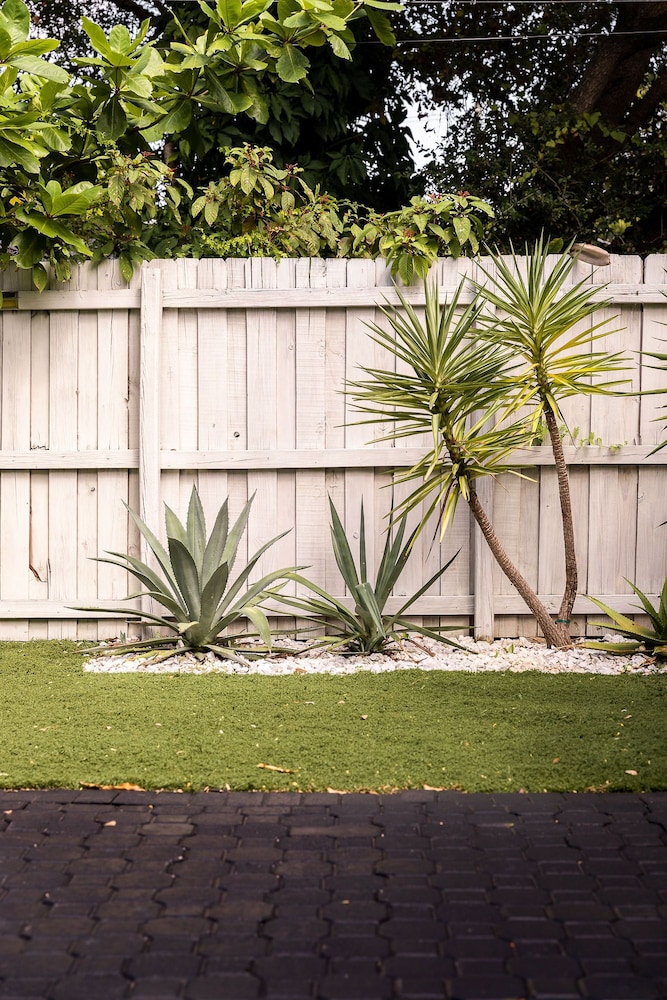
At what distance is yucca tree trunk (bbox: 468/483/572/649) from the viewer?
4348mm

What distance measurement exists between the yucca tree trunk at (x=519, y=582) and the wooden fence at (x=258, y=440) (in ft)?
0.80

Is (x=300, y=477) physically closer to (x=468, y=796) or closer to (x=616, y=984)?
(x=468, y=796)

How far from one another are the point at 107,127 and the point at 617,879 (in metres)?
3.66

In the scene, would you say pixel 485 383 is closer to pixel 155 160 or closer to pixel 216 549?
pixel 216 549

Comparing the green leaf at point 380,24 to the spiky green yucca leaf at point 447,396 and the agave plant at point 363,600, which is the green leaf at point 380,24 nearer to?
the spiky green yucca leaf at point 447,396

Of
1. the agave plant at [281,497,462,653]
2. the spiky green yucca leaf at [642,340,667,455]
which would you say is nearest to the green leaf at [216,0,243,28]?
the agave plant at [281,497,462,653]

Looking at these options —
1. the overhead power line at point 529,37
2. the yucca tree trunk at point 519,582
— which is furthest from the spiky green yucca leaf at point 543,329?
the overhead power line at point 529,37

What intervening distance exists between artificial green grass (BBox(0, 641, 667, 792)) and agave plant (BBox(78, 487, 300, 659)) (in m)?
0.37

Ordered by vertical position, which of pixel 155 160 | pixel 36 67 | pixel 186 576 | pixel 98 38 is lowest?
pixel 186 576

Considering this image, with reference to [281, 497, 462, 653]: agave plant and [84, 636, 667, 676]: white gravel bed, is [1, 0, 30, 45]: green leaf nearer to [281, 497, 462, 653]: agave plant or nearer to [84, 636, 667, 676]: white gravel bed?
[281, 497, 462, 653]: agave plant

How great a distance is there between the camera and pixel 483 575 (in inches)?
184

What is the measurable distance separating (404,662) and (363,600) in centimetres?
→ 34

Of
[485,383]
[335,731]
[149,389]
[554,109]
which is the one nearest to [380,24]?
[485,383]

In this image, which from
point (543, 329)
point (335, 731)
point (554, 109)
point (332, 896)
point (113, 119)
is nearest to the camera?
point (332, 896)
